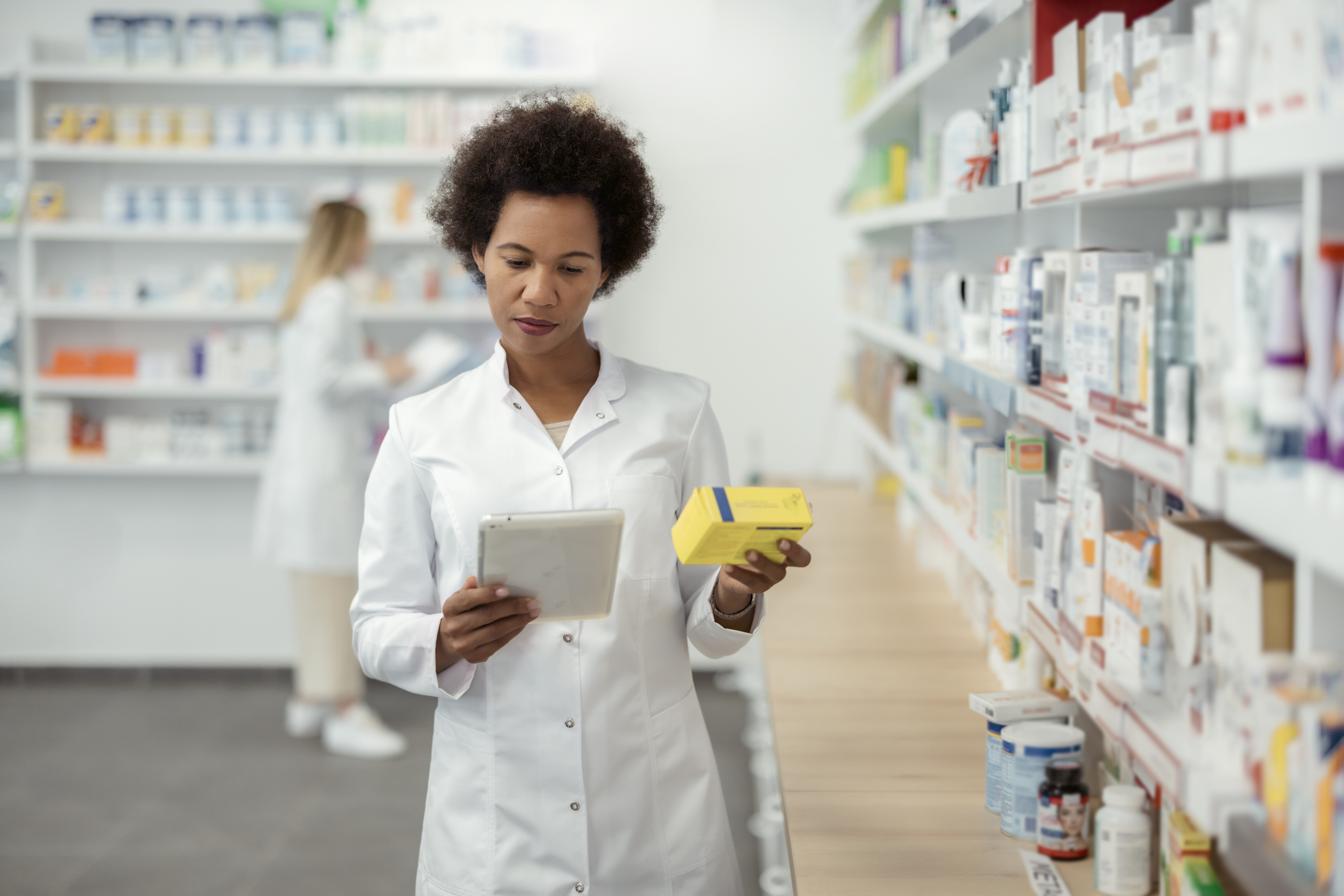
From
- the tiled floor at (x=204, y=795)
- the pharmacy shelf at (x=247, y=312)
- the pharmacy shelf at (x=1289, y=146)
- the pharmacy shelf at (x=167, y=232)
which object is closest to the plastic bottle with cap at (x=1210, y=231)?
the pharmacy shelf at (x=1289, y=146)

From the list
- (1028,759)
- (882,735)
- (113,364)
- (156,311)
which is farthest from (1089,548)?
(113,364)

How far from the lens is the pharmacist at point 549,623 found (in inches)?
66.0

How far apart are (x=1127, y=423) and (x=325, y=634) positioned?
3.76m

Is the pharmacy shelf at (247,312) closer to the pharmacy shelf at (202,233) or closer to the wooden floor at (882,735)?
the pharmacy shelf at (202,233)

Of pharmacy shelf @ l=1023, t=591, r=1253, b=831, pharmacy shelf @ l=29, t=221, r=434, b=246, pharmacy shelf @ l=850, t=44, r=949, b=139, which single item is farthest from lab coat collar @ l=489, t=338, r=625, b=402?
pharmacy shelf @ l=29, t=221, r=434, b=246

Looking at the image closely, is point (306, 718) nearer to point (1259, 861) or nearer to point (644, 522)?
point (644, 522)

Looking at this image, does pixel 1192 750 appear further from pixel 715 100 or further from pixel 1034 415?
pixel 715 100

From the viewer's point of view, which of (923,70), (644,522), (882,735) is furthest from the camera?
(923,70)

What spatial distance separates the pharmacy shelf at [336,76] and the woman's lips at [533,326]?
138 inches

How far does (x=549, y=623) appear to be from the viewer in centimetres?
168

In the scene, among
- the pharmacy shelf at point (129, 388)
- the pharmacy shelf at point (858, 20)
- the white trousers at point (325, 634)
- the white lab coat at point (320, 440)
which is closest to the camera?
the pharmacy shelf at point (858, 20)

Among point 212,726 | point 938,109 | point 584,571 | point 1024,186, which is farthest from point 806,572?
point 212,726

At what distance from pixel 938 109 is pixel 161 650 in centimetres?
420

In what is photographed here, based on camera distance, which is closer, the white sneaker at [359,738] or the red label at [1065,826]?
the red label at [1065,826]
